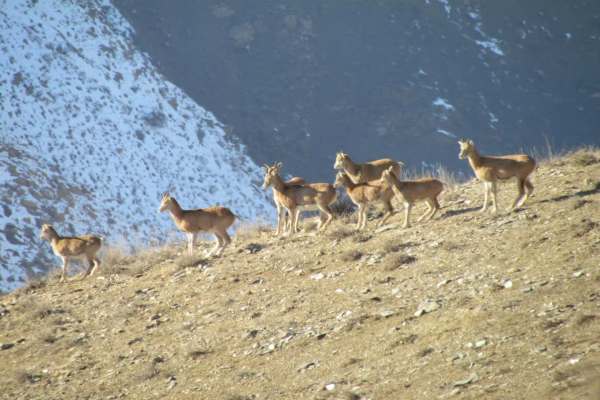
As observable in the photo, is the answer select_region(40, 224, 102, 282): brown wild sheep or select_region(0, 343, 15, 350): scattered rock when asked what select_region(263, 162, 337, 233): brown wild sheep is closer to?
select_region(40, 224, 102, 282): brown wild sheep

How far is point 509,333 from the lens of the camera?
33.9ft

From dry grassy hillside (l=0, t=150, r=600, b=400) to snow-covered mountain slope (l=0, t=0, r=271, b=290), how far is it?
19244mm

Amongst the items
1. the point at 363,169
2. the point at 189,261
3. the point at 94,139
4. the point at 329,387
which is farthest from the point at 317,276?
the point at 94,139

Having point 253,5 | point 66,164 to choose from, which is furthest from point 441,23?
point 66,164

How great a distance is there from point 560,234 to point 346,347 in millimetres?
4458

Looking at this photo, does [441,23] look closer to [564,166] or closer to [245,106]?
[245,106]

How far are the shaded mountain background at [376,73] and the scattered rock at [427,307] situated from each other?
115 ft

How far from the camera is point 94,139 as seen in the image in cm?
4556

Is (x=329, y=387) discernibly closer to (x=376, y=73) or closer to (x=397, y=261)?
(x=397, y=261)

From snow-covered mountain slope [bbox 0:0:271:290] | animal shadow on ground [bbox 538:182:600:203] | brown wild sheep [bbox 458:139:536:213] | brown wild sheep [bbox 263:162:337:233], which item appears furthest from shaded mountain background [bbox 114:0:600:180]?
animal shadow on ground [bbox 538:182:600:203]

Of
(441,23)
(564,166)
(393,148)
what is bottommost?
(564,166)

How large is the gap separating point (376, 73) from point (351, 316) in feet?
155

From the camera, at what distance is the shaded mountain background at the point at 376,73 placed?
52.4 meters

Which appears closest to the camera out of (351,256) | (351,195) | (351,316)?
(351,316)
